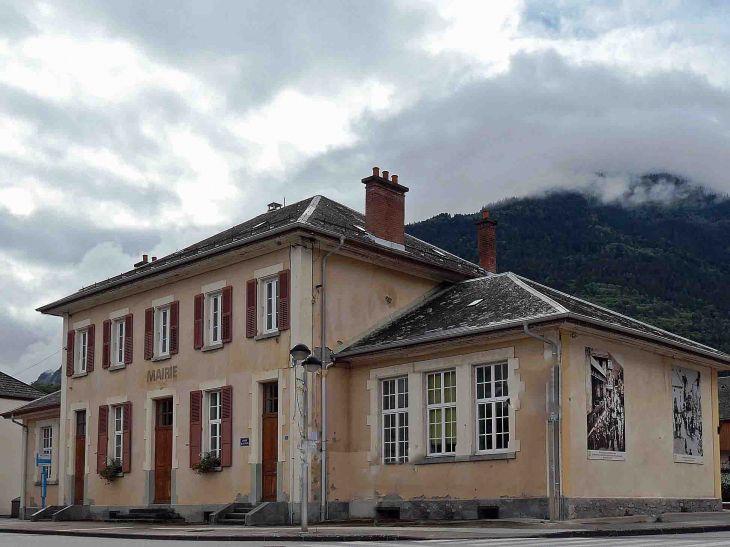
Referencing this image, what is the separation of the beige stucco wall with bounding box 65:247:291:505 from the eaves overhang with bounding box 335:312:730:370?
6.98 feet

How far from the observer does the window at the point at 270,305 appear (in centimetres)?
2505

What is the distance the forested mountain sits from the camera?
288 feet

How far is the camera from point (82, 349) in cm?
3303

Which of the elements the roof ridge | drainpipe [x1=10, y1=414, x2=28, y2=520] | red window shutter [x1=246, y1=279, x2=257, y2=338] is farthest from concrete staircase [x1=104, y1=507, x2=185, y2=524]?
the roof ridge

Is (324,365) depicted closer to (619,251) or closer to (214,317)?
(214,317)

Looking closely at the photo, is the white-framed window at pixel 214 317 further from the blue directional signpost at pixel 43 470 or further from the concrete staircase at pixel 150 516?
the blue directional signpost at pixel 43 470

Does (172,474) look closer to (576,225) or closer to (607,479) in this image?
(607,479)

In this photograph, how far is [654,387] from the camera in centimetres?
2367

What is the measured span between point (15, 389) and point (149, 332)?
71.0 feet

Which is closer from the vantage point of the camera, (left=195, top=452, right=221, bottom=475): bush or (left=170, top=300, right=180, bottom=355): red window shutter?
(left=195, top=452, right=221, bottom=475): bush

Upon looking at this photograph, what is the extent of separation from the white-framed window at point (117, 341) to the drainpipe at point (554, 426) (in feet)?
48.9

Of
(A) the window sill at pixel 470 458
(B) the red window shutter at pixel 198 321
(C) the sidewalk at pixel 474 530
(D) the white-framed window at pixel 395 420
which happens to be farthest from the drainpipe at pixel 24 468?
(A) the window sill at pixel 470 458

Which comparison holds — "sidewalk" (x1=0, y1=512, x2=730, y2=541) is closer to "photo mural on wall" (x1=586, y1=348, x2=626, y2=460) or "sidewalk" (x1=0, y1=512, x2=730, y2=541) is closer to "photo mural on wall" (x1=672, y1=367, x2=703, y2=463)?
"photo mural on wall" (x1=586, y1=348, x2=626, y2=460)

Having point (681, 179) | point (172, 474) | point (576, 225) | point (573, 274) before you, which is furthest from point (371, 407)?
point (681, 179)
